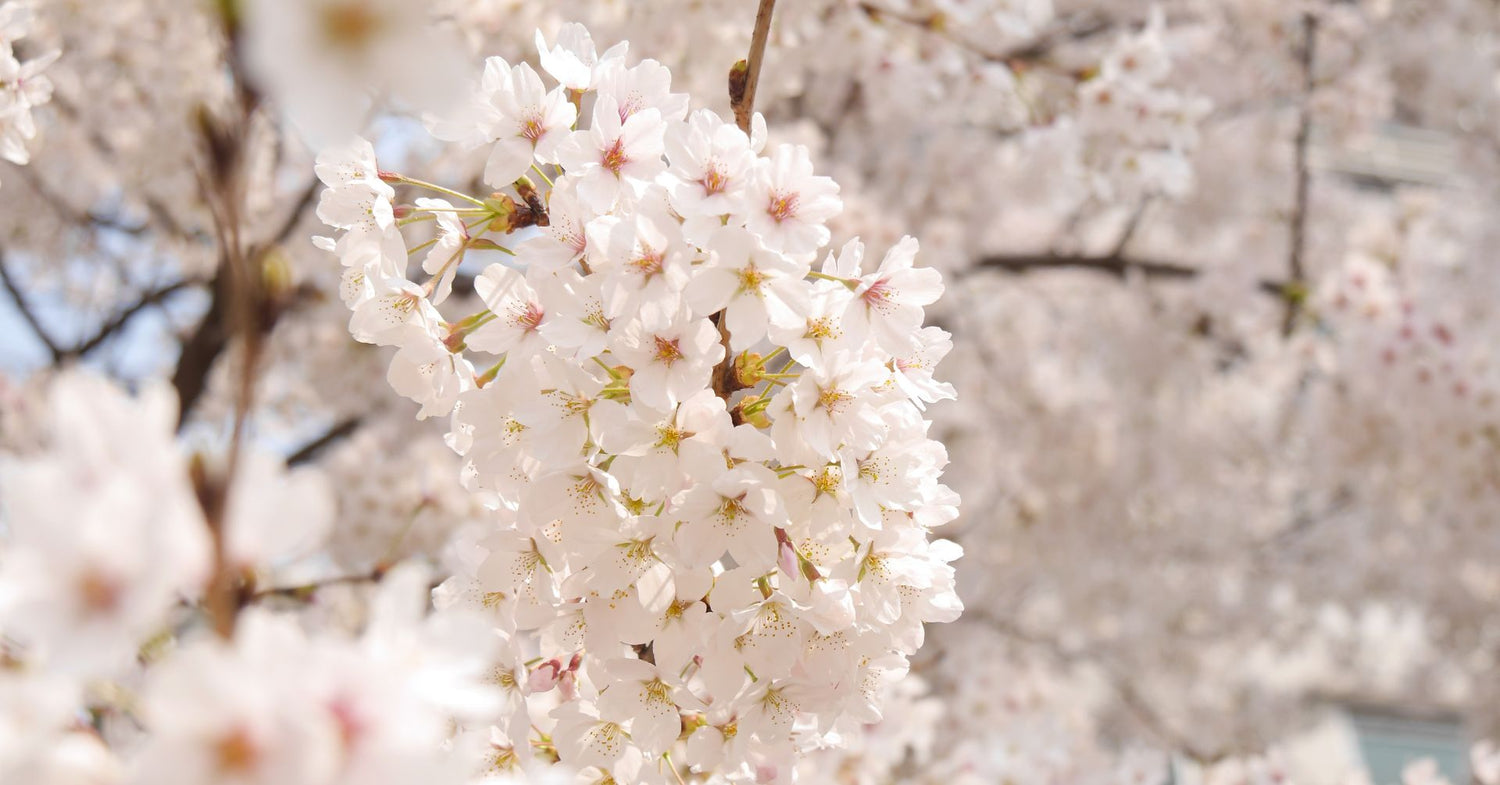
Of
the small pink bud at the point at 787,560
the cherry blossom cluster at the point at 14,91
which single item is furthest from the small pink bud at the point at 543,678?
the cherry blossom cluster at the point at 14,91

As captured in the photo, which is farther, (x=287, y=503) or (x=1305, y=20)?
(x=1305, y=20)

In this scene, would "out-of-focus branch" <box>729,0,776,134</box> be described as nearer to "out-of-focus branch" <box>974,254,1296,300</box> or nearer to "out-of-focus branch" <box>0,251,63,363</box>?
"out-of-focus branch" <box>974,254,1296,300</box>

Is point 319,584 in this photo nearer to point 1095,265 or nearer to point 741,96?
point 741,96

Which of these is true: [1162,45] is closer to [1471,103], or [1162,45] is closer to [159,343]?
[1471,103]

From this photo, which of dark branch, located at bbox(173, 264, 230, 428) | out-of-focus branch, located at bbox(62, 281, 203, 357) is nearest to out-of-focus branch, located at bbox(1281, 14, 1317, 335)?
dark branch, located at bbox(173, 264, 230, 428)

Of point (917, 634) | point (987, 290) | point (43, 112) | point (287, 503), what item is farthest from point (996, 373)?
point (287, 503)

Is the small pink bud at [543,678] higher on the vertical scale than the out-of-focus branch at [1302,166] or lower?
higher

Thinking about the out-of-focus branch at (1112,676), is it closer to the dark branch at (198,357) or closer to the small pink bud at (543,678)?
the dark branch at (198,357)
